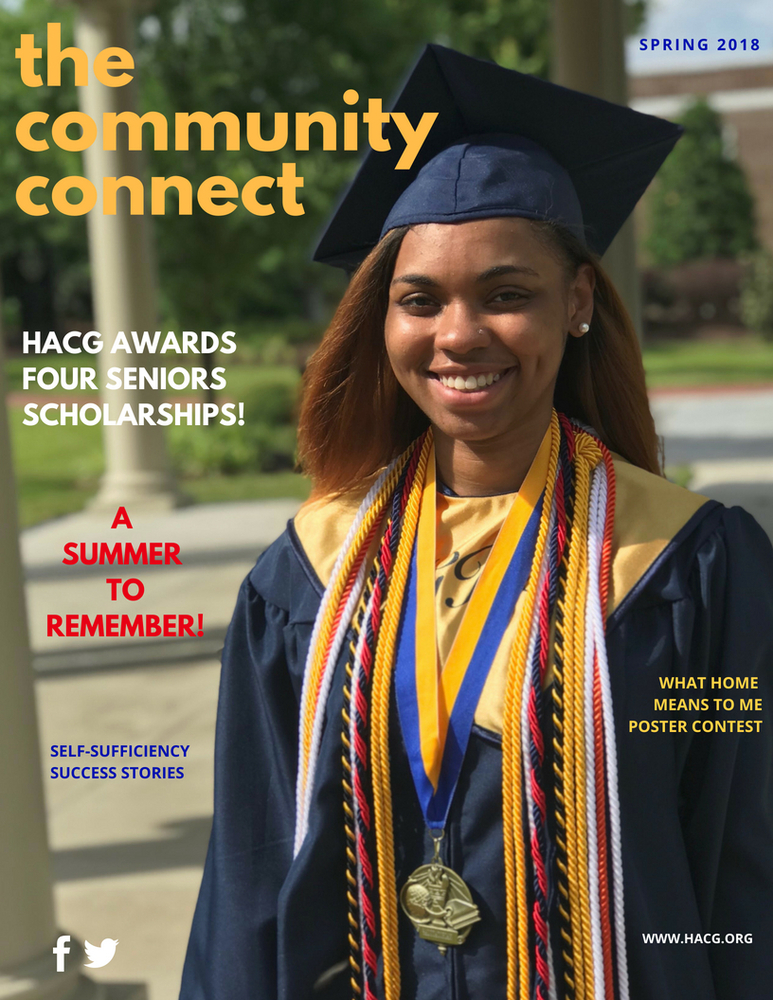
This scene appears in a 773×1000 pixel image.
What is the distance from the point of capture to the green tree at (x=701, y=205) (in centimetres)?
3969

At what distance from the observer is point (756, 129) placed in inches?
1852

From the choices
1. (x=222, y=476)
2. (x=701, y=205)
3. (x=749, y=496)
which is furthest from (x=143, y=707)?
(x=701, y=205)

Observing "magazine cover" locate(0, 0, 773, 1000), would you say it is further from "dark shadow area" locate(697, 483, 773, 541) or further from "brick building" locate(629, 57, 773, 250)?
"brick building" locate(629, 57, 773, 250)

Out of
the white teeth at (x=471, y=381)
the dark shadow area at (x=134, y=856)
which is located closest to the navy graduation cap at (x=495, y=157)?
the white teeth at (x=471, y=381)

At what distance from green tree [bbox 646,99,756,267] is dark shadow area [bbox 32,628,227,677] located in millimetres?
34900

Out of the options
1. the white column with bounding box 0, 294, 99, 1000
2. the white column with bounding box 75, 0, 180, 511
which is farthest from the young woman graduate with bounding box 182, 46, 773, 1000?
the white column with bounding box 75, 0, 180, 511

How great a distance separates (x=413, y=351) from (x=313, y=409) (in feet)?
1.01

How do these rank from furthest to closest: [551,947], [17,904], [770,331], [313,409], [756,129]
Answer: [756,129]
[770,331]
[17,904]
[313,409]
[551,947]

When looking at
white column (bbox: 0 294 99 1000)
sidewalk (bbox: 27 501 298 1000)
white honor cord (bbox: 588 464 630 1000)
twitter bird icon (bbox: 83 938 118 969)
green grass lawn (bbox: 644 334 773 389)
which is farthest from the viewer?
green grass lawn (bbox: 644 334 773 389)

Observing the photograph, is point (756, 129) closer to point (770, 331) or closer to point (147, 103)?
point (770, 331)

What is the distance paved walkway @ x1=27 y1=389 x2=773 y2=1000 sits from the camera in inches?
166

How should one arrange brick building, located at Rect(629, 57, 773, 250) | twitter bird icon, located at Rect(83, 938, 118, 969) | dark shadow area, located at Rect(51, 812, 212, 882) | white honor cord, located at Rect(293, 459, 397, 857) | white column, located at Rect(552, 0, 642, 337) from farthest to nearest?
brick building, located at Rect(629, 57, 773, 250) → white column, located at Rect(552, 0, 642, 337) → dark shadow area, located at Rect(51, 812, 212, 882) → twitter bird icon, located at Rect(83, 938, 118, 969) → white honor cord, located at Rect(293, 459, 397, 857)

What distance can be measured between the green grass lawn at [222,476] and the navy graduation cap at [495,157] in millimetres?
9374

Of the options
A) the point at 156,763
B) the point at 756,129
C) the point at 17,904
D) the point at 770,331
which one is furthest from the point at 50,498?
the point at 756,129
